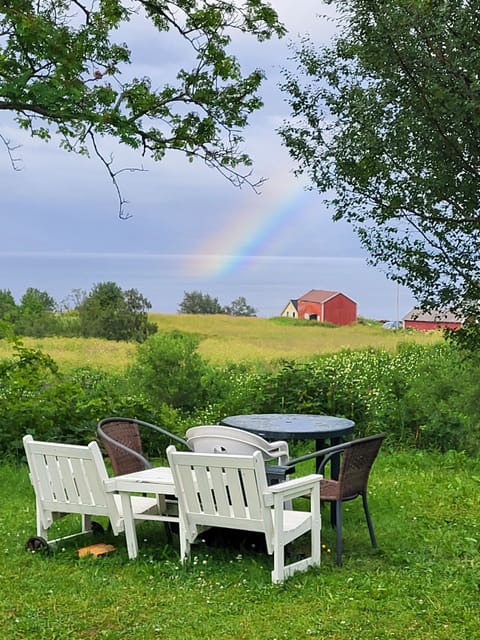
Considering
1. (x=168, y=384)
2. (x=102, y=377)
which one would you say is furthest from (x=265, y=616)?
(x=102, y=377)

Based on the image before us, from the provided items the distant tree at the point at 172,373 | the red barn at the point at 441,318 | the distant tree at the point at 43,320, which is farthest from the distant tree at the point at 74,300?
the red barn at the point at 441,318

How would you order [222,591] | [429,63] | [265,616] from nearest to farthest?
[265,616] → [222,591] → [429,63]

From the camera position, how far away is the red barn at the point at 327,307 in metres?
15.7

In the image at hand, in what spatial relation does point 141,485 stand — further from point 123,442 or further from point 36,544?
point 123,442

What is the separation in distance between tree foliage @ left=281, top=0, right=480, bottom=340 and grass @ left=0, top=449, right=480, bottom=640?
285 centimetres

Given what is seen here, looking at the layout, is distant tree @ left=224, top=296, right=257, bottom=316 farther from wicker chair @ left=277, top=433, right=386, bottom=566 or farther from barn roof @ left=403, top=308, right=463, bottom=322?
wicker chair @ left=277, top=433, right=386, bottom=566

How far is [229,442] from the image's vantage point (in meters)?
4.14

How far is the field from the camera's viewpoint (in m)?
12.7

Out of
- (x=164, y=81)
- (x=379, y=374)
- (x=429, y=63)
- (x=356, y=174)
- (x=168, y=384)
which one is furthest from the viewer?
(x=379, y=374)

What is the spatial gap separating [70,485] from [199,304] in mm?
13721

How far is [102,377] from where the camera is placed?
1152 centimetres

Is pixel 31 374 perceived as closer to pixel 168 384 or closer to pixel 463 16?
pixel 168 384

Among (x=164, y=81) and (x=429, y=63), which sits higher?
(x=164, y=81)

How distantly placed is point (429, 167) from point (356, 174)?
721mm
